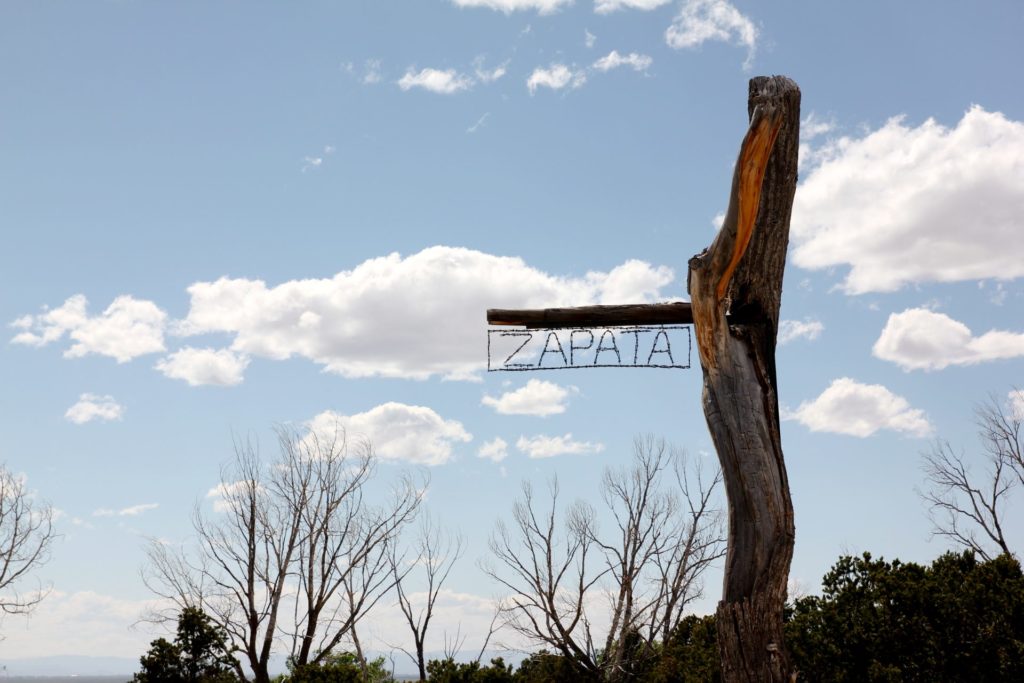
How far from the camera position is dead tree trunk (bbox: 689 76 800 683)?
5125 millimetres

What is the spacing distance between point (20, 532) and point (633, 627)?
12075 millimetres

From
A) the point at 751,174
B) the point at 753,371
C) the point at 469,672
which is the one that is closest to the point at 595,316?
the point at 753,371

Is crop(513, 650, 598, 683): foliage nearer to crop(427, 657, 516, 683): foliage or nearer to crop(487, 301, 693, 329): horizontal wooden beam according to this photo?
crop(427, 657, 516, 683): foliage

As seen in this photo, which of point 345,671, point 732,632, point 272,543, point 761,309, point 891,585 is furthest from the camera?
point 272,543

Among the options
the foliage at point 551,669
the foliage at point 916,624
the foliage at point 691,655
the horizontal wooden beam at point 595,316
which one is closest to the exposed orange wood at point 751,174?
the horizontal wooden beam at point 595,316

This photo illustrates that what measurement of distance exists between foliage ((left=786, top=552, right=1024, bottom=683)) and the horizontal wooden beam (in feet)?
12.3

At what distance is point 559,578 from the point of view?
17.4 m

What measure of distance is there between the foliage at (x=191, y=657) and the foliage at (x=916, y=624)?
345 inches

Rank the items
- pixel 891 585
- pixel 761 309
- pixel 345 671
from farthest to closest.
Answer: pixel 345 671
pixel 891 585
pixel 761 309

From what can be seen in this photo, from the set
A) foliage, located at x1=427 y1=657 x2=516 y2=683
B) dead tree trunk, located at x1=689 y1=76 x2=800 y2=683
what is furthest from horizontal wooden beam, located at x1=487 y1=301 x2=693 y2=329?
foliage, located at x1=427 y1=657 x2=516 y2=683

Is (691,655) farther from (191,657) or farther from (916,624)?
(191,657)

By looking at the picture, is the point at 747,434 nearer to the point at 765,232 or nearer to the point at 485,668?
the point at 765,232

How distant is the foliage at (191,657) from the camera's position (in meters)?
13.3

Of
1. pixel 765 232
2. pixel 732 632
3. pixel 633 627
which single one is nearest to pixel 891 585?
pixel 732 632
